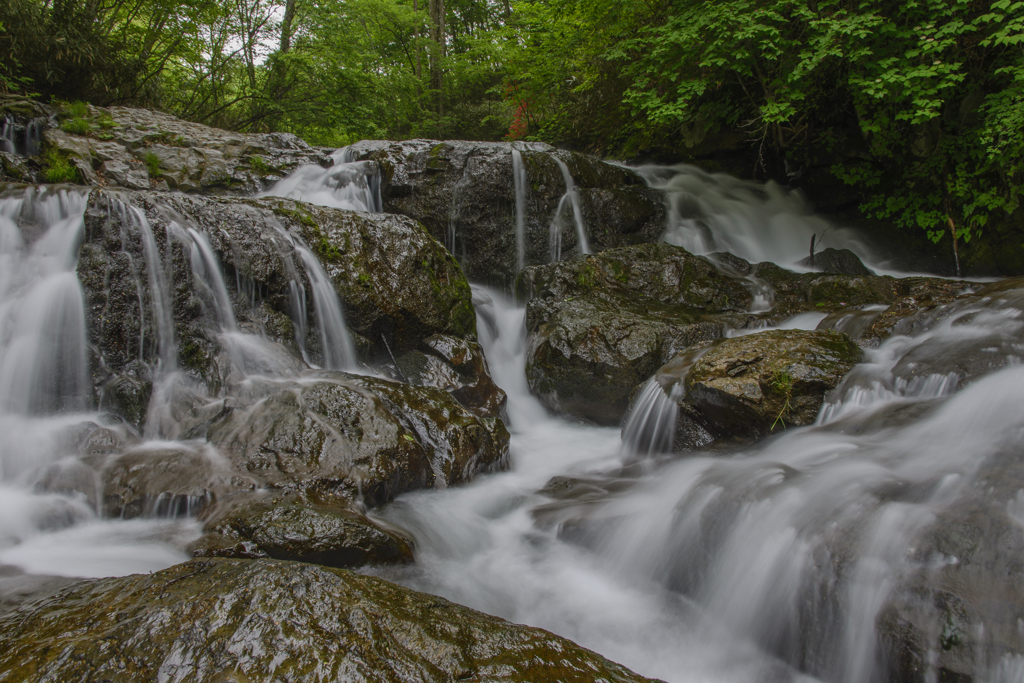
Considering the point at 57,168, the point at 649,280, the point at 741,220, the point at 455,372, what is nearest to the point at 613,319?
the point at 649,280

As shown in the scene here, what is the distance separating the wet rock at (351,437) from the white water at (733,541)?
0.24m

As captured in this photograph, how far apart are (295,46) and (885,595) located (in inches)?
583

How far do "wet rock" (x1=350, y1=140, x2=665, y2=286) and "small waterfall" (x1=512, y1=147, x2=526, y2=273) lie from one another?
0.05m

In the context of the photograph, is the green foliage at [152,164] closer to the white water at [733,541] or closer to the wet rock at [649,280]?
the wet rock at [649,280]

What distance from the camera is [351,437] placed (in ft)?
13.2

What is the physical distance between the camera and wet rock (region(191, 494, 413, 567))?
9.57 ft

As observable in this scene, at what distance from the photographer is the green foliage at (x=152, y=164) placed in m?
7.82

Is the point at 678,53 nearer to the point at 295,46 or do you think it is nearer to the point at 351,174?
the point at 351,174

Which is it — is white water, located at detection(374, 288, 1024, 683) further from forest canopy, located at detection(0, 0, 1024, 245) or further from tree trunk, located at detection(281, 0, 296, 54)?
tree trunk, located at detection(281, 0, 296, 54)

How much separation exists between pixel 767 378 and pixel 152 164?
27.4 feet

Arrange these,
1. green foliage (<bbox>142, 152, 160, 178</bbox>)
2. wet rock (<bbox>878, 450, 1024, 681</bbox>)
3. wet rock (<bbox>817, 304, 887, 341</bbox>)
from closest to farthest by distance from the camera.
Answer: wet rock (<bbox>878, 450, 1024, 681</bbox>) < wet rock (<bbox>817, 304, 887, 341</bbox>) < green foliage (<bbox>142, 152, 160, 178</bbox>)

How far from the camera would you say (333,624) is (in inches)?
71.7

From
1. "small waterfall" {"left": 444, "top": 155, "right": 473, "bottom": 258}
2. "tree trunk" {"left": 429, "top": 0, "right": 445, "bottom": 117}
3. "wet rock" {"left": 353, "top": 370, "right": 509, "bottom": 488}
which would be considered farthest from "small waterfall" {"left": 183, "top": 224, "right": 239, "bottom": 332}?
"tree trunk" {"left": 429, "top": 0, "right": 445, "bottom": 117}

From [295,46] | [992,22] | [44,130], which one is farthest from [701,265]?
[295,46]
